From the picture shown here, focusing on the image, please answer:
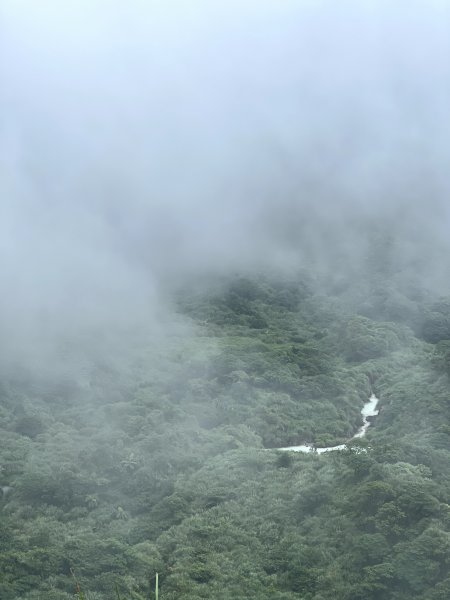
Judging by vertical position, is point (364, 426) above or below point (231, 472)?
above

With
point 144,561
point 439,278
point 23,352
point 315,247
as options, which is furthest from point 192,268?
point 144,561

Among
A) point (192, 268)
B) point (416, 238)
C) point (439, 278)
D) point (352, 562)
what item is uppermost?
point (416, 238)

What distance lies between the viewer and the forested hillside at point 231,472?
35625 millimetres

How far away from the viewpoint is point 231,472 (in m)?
47.7

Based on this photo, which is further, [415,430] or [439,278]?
[439,278]

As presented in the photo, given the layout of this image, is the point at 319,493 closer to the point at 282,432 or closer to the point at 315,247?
the point at 282,432

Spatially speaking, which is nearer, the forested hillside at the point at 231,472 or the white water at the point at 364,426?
the forested hillside at the point at 231,472

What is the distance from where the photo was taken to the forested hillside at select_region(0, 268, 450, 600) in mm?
35625

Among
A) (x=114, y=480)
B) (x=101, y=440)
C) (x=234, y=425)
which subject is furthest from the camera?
(x=234, y=425)

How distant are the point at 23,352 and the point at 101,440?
21857mm

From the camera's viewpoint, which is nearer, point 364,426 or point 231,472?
point 231,472

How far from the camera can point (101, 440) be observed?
5359cm

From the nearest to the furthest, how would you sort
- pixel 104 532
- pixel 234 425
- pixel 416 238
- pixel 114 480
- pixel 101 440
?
pixel 104 532
pixel 114 480
pixel 101 440
pixel 234 425
pixel 416 238

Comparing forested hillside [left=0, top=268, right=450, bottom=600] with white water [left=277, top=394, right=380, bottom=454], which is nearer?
forested hillside [left=0, top=268, right=450, bottom=600]
